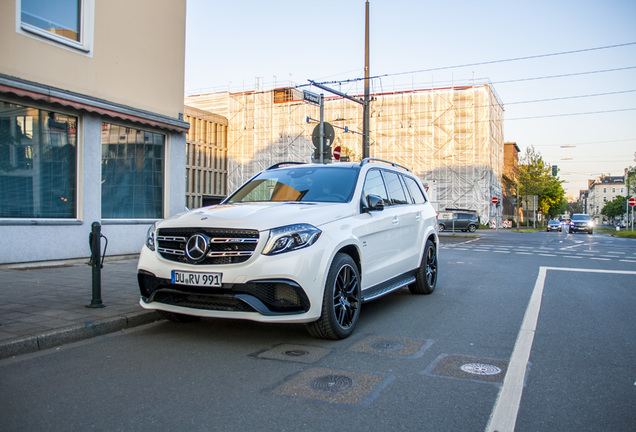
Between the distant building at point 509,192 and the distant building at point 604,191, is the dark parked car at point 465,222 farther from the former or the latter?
the distant building at point 604,191

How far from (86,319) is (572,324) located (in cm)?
525

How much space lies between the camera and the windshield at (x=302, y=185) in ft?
19.2

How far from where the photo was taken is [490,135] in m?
51.1

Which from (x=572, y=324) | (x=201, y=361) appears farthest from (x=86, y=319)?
(x=572, y=324)

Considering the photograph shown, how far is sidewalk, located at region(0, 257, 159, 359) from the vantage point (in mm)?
4609

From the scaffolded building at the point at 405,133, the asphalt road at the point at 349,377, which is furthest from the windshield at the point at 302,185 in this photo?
the scaffolded building at the point at 405,133

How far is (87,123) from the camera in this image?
34.0 ft

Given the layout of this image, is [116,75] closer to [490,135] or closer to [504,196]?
[490,135]

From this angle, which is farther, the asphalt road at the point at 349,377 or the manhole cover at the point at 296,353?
the manhole cover at the point at 296,353

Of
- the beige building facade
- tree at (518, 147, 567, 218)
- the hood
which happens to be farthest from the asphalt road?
tree at (518, 147, 567, 218)

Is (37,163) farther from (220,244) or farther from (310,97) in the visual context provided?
(310,97)

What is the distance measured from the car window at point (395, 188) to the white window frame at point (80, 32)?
6830 mm

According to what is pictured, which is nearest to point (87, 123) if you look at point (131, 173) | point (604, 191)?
point (131, 173)

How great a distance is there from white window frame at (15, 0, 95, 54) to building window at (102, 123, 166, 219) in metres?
1.64
